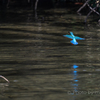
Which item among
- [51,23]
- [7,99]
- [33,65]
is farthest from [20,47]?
[51,23]

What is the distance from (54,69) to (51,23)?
142 inches

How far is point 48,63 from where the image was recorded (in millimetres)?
3914

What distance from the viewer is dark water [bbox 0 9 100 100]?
9.71 ft

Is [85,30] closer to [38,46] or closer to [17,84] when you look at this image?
[38,46]

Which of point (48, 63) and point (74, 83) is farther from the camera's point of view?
point (48, 63)

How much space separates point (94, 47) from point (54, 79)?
1732 mm

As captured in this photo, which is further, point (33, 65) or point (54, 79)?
point (33, 65)

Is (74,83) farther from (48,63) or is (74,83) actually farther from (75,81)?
(48,63)

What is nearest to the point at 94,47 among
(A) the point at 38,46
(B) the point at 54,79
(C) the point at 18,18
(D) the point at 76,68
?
(A) the point at 38,46

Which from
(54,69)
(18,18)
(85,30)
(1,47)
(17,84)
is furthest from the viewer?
(18,18)

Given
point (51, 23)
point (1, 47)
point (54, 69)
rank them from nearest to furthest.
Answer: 1. point (54, 69)
2. point (1, 47)
3. point (51, 23)

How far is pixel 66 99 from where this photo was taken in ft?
9.16

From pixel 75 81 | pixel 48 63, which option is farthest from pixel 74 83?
pixel 48 63

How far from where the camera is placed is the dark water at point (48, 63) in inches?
117
